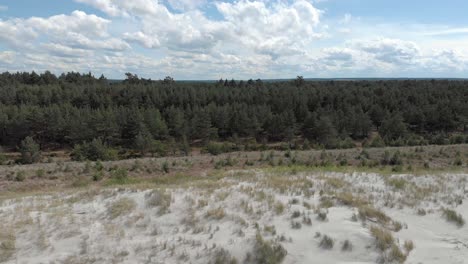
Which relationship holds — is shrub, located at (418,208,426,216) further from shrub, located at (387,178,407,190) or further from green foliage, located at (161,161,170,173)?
green foliage, located at (161,161,170,173)

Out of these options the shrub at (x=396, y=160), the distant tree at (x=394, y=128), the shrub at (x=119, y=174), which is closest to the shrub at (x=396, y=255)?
the shrub at (x=119, y=174)

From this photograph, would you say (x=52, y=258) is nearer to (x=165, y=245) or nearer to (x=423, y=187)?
(x=165, y=245)

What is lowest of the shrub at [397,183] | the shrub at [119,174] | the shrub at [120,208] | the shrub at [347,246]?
the shrub at [119,174]

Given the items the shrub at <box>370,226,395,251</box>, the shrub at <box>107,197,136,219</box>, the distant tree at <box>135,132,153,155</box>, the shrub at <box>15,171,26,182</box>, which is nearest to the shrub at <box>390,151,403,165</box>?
the shrub at <box>370,226,395,251</box>

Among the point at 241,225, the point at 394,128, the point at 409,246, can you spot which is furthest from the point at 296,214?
the point at 394,128

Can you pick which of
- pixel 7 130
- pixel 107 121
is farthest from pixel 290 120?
pixel 7 130

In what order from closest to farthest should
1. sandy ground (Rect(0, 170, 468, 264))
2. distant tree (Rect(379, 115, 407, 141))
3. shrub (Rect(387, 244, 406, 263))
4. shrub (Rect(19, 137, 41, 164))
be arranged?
shrub (Rect(387, 244, 406, 263)) < sandy ground (Rect(0, 170, 468, 264)) < shrub (Rect(19, 137, 41, 164)) < distant tree (Rect(379, 115, 407, 141))

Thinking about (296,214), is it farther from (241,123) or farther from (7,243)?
(241,123)

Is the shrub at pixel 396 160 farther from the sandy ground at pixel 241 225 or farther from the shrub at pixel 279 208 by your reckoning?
the shrub at pixel 279 208
